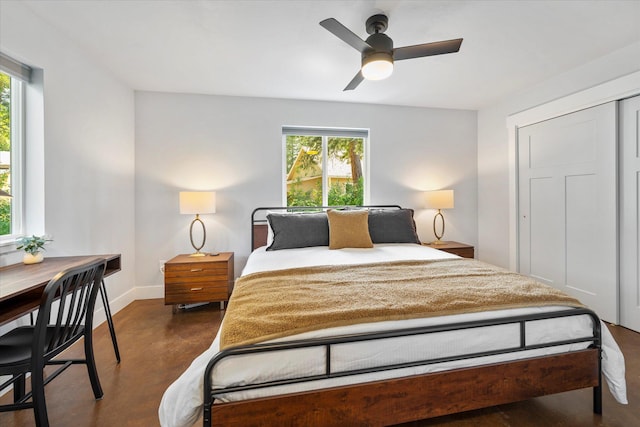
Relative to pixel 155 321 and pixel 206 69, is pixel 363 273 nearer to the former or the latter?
pixel 155 321

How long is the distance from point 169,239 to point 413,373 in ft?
10.5

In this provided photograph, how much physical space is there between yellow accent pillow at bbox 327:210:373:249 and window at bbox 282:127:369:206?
97cm

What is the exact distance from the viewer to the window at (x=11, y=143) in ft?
6.58

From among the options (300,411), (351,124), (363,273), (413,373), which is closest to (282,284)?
(363,273)

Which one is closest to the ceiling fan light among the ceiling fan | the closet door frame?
the ceiling fan

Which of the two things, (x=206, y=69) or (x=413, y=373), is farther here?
(x=206, y=69)

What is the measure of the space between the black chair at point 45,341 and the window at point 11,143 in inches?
34.6

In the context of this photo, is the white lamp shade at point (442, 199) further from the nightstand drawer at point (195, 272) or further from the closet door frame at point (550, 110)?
the nightstand drawer at point (195, 272)

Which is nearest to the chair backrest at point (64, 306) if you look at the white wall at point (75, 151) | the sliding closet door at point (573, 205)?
the white wall at point (75, 151)

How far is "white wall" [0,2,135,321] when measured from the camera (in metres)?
2.13

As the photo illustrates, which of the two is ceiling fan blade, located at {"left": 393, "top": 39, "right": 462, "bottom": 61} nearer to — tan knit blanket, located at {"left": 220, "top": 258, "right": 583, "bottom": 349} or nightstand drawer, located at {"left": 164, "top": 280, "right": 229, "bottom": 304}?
tan knit blanket, located at {"left": 220, "top": 258, "right": 583, "bottom": 349}

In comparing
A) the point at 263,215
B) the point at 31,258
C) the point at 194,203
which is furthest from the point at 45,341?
the point at 263,215

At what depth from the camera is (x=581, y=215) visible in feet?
9.75

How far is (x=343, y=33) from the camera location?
183 centimetres
